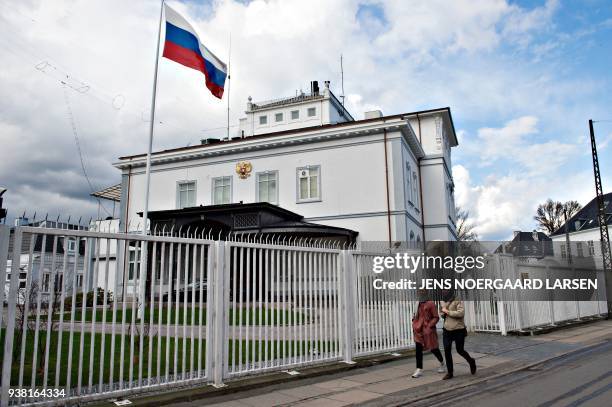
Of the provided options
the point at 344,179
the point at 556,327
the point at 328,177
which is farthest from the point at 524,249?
the point at 328,177

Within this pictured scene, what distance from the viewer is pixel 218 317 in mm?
7098

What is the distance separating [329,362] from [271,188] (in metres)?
20.4

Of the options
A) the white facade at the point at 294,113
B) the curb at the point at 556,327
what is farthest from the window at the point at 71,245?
the white facade at the point at 294,113

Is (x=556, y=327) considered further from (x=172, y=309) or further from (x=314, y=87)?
(x=314, y=87)

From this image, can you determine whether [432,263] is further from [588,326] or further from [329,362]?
[588,326]

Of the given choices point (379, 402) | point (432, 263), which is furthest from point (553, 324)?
point (379, 402)

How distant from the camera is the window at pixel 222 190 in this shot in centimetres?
2991

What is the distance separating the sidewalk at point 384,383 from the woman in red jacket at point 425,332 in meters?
0.36

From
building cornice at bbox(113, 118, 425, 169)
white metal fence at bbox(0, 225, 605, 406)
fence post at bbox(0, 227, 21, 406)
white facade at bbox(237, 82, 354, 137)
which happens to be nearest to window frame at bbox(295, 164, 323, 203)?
building cornice at bbox(113, 118, 425, 169)

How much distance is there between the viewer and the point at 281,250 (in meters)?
8.32

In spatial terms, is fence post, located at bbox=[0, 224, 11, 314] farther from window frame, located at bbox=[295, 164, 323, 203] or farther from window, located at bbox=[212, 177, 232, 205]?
window, located at bbox=[212, 177, 232, 205]

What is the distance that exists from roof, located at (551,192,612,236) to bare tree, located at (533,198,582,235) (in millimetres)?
1417

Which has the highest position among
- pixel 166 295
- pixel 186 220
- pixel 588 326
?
pixel 186 220

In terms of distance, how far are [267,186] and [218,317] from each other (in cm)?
2199
